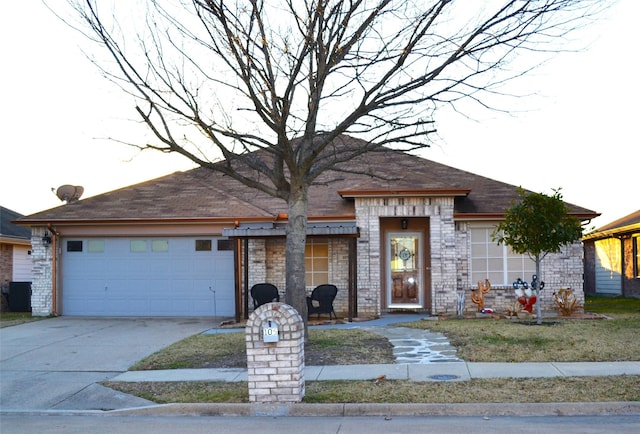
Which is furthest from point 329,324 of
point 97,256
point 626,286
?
point 626,286

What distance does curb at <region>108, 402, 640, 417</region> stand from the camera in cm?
812

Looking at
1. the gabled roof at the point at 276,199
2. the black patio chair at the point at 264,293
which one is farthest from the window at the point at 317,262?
the black patio chair at the point at 264,293

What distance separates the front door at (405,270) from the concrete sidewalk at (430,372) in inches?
336

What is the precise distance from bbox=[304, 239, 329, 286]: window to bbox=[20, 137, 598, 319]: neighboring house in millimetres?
27

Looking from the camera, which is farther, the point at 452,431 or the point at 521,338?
the point at 521,338

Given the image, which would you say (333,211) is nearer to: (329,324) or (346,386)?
(329,324)

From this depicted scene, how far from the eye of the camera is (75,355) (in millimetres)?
13359

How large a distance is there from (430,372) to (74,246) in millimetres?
12987

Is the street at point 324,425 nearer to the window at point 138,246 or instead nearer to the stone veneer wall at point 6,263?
the window at point 138,246

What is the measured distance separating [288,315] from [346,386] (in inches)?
56.2

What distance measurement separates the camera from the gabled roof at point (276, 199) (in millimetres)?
18594

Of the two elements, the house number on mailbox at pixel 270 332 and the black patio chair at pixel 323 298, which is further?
the black patio chair at pixel 323 298

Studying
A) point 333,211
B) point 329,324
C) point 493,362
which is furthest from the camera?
point 333,211

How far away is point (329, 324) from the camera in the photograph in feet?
55.5
